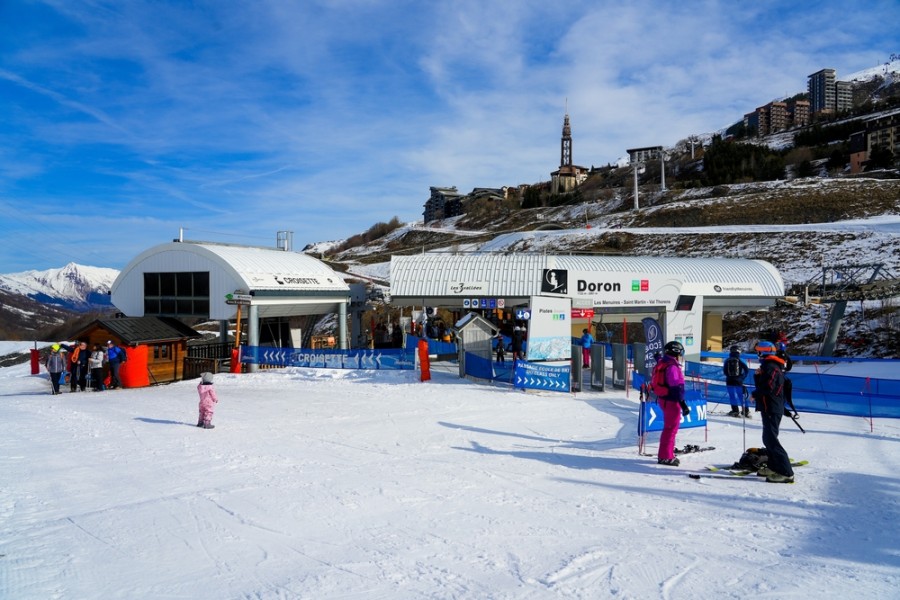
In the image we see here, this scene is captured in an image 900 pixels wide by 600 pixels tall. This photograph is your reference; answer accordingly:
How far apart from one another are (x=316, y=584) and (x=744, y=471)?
19.3 ft

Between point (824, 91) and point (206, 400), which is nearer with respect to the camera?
point (206, 400)

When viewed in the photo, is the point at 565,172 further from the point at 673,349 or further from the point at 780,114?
the point at 673,349

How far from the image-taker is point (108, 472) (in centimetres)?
885

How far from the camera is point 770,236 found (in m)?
47.7

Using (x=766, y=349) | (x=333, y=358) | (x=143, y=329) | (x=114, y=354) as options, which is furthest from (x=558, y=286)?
(x=114, y=354)

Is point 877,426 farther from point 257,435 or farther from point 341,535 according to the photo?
point 257,435

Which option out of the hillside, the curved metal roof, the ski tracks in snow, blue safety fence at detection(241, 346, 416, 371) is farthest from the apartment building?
the ski tracks in snow

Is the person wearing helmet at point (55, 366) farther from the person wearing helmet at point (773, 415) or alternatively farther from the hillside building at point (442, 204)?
the hillside building at point (442, 204)

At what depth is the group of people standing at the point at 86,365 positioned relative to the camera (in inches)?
694

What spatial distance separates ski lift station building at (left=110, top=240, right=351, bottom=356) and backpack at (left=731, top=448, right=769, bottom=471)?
1829cm

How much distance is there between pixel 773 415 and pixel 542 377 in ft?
29.6

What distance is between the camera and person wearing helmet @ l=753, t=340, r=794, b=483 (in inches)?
306

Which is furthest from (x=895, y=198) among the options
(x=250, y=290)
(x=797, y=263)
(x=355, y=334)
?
(x=250, y=290)

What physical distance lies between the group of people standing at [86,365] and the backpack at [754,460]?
1764cm
